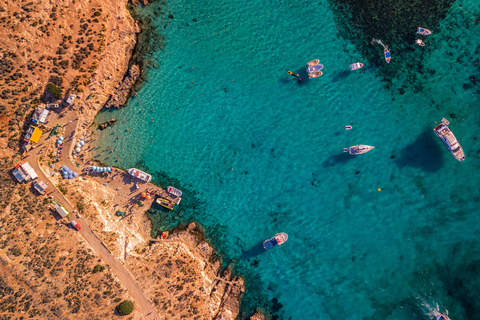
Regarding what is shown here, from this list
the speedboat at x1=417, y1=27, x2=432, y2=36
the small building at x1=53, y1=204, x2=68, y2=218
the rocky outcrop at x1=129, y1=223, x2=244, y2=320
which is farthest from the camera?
the speedboat at x1=417, y1=27, x2=432, y2=36

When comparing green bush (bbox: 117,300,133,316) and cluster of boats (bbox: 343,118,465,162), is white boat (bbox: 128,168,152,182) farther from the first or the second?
cluster of boats (bbox: 343,118,465,162)

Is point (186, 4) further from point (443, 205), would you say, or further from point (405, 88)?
point (443, 205)

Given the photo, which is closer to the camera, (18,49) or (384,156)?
(18,49)

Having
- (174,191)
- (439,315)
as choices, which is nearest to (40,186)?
(174,191)

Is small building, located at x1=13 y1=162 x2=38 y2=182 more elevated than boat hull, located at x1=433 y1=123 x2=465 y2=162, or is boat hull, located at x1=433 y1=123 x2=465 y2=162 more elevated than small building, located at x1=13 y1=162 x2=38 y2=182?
small building, located at x1=13 y1=162 x2=38 y2=182

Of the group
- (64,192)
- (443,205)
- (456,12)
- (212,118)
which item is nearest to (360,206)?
(443,205)

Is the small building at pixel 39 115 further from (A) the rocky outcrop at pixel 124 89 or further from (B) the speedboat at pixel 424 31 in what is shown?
(B) the speedboat at pixel 424 31

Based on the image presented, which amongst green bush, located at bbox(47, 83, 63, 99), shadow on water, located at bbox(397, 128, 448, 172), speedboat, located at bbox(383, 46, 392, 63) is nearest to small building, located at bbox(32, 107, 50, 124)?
green bush, located at bbox(47, 83, 63, 99)
